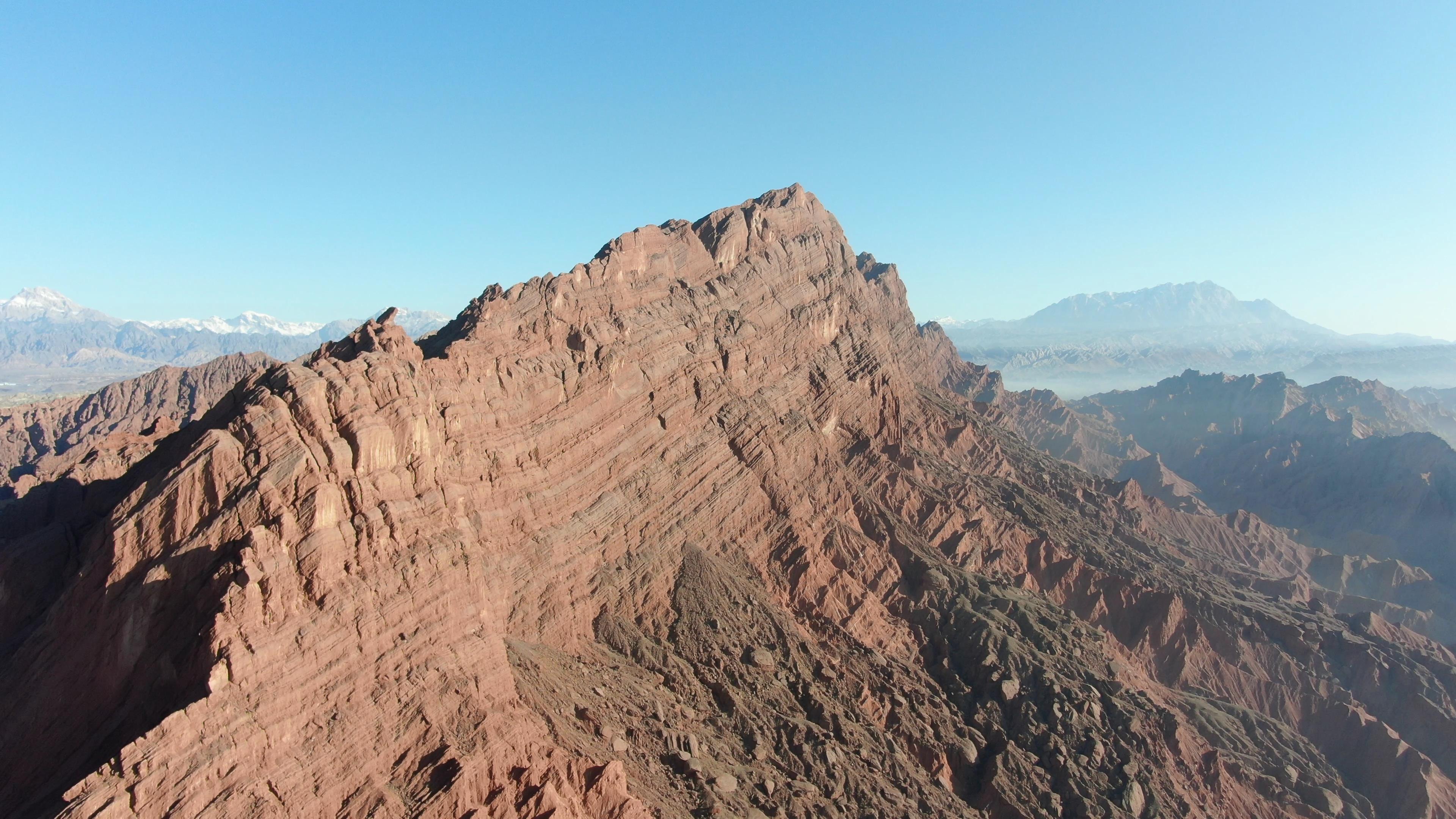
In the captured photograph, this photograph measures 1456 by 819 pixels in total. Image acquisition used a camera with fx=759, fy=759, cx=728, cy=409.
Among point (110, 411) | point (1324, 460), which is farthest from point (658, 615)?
point (1324, 460)

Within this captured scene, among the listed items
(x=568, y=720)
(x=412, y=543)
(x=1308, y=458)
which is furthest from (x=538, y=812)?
(x=1308, y=458)

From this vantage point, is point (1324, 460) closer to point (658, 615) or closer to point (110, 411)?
point (658, 615)

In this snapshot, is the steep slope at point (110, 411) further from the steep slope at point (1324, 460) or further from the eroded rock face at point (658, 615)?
the steep slope at point (1324, 460)

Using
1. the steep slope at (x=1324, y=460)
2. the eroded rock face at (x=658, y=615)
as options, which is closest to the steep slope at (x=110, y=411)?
the eroded rock face at (x=658, y=615)

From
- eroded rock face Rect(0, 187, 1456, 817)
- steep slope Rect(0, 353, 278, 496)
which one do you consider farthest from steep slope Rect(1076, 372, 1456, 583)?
steep slope Rect(0, 353, 278, 496)

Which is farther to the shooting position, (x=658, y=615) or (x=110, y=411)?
(x=110, y=411)

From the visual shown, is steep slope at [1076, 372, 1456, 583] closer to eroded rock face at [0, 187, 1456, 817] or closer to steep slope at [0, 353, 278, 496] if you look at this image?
eroded rock face at [0, 187, 1456, 817]

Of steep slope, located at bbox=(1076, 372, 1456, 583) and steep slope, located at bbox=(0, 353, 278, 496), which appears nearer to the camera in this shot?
steep slope, located at bbox=(1076, 372, 1456, 583)

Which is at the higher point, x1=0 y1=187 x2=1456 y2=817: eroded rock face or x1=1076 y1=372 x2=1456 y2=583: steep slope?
x1=0 y1=187 x2=1456 y2=817: eroded rock face
